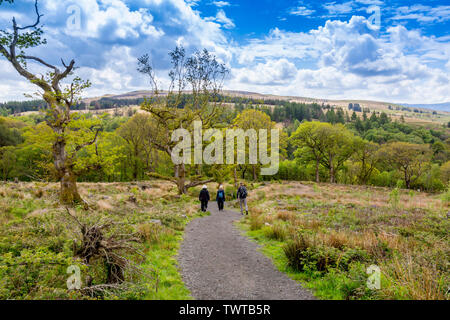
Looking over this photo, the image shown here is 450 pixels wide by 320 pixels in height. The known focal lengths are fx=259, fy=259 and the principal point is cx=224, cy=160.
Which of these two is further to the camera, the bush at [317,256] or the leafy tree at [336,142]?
the leafy tree at [336,142]

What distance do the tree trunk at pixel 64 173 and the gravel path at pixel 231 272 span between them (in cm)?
851

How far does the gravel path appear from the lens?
6.02m

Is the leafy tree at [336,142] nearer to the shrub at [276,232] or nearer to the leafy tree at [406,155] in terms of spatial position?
the leafy tree at [406,155]

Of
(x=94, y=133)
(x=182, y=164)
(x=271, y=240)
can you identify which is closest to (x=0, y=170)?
(x=182, y=164)

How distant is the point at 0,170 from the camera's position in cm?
5244

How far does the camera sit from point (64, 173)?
1570cm

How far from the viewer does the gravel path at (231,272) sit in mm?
6020

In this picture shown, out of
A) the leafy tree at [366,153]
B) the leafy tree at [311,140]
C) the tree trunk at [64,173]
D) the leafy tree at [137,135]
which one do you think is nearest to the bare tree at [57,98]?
the tree trunk at [64,173]

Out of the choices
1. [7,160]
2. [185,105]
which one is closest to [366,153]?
[185,105]

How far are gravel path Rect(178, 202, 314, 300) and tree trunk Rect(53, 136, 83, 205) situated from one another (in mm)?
8510

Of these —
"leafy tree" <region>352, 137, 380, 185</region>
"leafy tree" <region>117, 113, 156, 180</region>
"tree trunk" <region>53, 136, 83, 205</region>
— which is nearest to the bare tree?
"tree trunk" <region>53, 136, 83, 205</region>

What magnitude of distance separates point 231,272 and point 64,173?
13.2 meters
